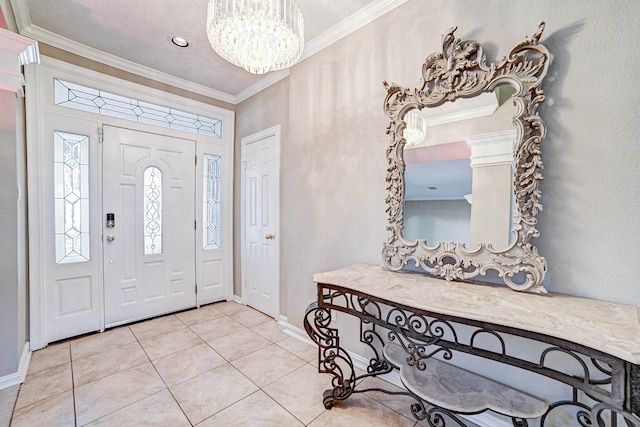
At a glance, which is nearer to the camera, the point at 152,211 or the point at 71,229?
the point at 71,229

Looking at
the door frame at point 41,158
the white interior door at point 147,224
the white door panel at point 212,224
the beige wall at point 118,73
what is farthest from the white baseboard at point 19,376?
the beige wall at point 118,73

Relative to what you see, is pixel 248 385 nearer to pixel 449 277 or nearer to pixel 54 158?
pixel 449 277

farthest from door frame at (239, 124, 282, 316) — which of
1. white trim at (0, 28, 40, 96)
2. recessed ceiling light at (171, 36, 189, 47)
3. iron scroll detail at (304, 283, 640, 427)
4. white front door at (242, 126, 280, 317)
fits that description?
white trim at (0, 28, 40, 96)

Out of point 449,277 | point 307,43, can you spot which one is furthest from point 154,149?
point 449,277

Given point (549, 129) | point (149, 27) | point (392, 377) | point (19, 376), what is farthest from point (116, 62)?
point (392, 377)

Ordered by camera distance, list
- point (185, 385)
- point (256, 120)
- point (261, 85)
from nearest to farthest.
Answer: point (185, 385) → point (261, 85) → point (256, 120)

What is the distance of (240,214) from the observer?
11.4ft

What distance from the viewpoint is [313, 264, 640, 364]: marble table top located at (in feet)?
2.91

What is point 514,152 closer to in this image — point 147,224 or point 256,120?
point 256,120

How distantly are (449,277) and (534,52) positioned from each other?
4.11 ft

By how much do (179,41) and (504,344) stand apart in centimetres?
324

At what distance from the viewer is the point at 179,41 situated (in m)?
2.38

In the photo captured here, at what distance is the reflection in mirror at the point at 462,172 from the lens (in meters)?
1.42

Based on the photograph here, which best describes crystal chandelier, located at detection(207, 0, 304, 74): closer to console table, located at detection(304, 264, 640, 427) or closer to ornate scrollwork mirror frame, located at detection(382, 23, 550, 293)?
ornate scrollwork mirror frame, located at detection(382, 23, 550, 293)
